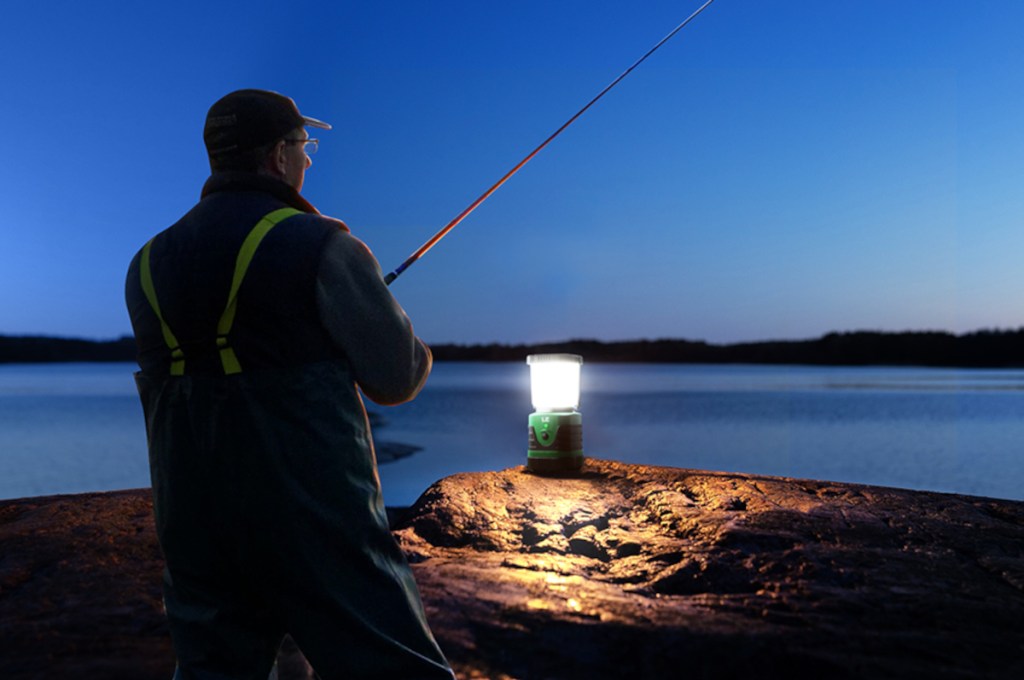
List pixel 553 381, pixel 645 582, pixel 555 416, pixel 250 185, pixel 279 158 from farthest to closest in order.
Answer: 1. pixel 553 381
2. pixel 555 416
3. pixel 645 582
4. pixel 279 158
5. pixel 250 185

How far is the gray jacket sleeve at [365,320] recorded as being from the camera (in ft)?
6.55

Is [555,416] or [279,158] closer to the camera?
[279,158]

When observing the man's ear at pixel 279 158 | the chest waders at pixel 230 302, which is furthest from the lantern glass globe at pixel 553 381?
the chest waders at pixel 230 302

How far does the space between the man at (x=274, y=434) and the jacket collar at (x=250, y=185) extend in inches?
2.4

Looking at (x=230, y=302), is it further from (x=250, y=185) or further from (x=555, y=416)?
(x=555, y=416)

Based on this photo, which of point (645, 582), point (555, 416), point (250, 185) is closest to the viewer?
point (250, 185)

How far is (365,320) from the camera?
→ 2.03 metres

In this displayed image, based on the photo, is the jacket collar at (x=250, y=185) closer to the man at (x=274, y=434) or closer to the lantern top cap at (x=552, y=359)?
the man at (x=274, y=434)

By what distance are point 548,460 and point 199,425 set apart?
11.6 ft

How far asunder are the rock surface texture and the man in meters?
0.65

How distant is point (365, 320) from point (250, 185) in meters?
0.56

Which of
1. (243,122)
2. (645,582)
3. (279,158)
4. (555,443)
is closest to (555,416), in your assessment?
(555,443)

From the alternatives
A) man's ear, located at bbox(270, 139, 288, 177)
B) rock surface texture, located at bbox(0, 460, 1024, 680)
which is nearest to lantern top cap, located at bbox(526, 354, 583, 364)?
rock surface texture, located at bbox(0, 460, 1024, 680)

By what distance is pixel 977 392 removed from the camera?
70688mm
